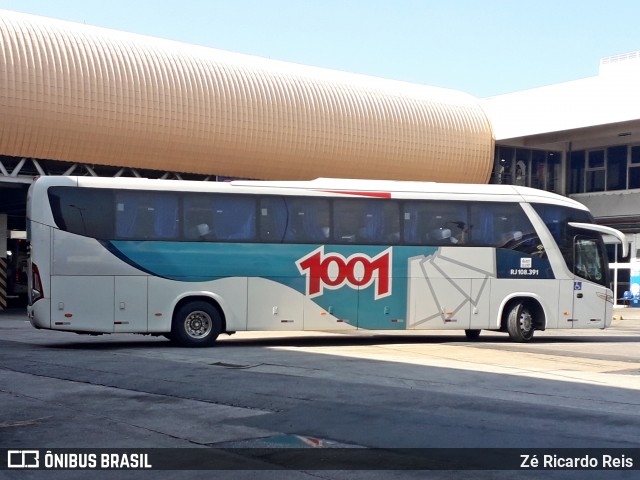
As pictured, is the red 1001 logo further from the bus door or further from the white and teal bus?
the bus door

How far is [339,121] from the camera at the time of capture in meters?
41.4

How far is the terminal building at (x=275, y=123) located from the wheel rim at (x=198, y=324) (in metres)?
17.2

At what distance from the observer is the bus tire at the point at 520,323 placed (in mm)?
21406

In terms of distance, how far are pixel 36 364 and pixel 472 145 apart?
109ft

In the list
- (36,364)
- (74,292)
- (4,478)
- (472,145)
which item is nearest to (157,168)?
(472,145)

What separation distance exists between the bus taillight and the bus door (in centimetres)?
1220

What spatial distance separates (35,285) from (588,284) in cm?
1272

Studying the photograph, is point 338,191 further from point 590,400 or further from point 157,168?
point 157,168

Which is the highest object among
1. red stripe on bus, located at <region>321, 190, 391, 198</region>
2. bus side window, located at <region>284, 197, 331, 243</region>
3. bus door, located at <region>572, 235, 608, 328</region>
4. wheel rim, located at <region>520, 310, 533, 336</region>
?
red stripe on bus, located at <region>321, 190, 391, 198</region>

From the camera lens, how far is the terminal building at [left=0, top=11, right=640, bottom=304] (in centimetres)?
Result: 3438

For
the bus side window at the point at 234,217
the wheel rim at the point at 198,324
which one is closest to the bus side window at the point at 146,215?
the bus side window at the point at 234,217

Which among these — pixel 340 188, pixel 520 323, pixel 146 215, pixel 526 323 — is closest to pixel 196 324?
pixel 146 215

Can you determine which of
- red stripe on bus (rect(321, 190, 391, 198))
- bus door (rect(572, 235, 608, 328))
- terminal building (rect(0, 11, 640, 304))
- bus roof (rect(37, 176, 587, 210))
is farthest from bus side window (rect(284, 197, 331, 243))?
terminal building (rect(0, 11, 640, 304))

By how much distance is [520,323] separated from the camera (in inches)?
847
